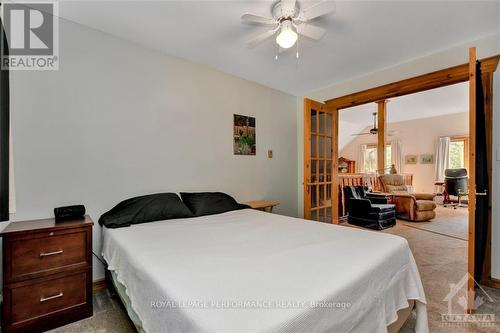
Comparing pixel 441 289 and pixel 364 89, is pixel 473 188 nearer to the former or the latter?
pixel 441 289

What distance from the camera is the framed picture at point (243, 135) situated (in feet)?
11.1

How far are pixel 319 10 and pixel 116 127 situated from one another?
215 centimetres

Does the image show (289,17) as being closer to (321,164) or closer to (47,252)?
(321,164)

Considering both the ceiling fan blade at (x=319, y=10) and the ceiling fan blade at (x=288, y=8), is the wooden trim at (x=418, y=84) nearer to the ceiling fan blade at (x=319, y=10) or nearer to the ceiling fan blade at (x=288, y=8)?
the ceiling fan blade at (x=319, y=10)

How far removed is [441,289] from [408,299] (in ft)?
3.58

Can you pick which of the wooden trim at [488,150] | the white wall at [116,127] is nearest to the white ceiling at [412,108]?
the wooden trim at [488,150]

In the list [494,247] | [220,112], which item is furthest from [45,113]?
[494,247]

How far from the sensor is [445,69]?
8.63ft

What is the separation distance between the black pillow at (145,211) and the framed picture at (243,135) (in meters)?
1.25

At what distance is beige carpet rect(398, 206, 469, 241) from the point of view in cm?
409

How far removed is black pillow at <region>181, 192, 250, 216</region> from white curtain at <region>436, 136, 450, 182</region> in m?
7.51

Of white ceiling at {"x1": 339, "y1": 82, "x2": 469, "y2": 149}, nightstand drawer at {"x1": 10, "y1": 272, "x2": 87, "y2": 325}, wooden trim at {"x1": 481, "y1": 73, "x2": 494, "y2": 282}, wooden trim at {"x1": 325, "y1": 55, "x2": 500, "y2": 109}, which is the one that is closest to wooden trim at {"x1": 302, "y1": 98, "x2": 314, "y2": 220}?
wooden trim at {"x1": 325, "y1": 55, "x2": 500, "y2": 109}

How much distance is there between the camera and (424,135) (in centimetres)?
759

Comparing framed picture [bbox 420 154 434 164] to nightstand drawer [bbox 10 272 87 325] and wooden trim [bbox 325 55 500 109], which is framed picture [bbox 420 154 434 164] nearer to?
wooden trim [bbox 325 55 500 109]
